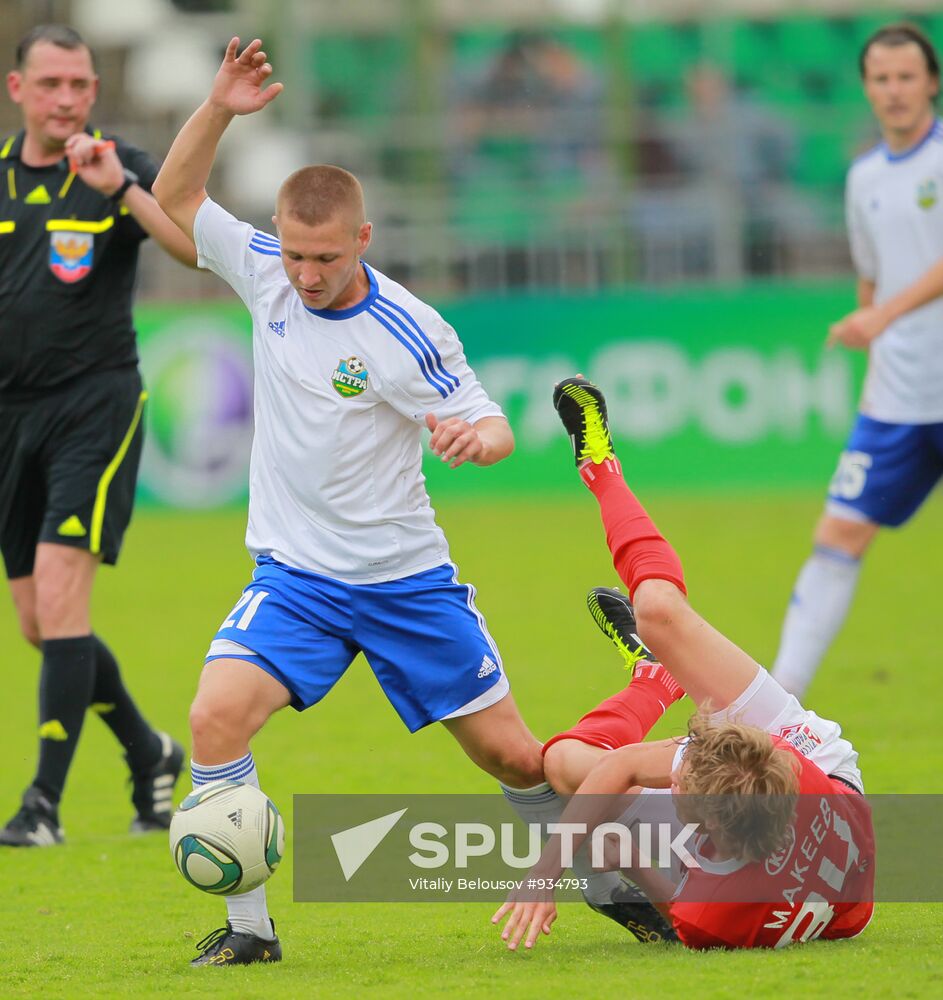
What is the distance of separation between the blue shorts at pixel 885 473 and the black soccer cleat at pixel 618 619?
2.40m

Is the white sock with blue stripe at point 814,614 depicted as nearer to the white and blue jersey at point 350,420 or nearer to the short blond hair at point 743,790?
the white and blue jersey at point 350,420

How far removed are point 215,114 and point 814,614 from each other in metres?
4.00

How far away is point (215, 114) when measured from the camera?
206 inches

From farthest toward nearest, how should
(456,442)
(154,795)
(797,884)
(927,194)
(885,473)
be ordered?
1. (927,194)
2. (885,473)
3. (154,795)
4. (456,442)
5. (797,884)

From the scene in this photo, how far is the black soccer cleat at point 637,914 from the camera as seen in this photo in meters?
5.03

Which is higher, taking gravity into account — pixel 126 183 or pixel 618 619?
pixel 126 183

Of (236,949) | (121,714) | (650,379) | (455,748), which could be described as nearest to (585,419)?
(236,949)

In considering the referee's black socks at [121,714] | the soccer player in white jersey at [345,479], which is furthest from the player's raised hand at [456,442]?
the referee's black socks at [121,714]

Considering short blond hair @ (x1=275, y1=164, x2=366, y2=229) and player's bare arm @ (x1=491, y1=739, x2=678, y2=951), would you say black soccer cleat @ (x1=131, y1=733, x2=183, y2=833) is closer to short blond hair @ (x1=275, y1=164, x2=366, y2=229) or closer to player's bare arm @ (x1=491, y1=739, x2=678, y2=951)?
player's bare arm @ (x1=491, y1=739, x2=678, y2=951)

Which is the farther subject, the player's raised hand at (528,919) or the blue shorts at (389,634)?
the blue shorts at (389,634)

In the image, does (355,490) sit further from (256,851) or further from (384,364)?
(256,851)

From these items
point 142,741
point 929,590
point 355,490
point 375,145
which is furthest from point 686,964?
point 375,145

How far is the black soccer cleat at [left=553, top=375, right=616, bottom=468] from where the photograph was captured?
222 inches

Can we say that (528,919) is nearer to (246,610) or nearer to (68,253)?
(246,610)
